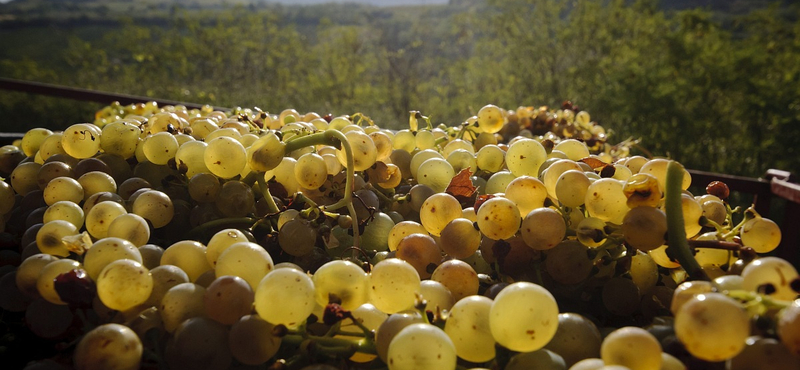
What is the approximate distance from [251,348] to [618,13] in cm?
555

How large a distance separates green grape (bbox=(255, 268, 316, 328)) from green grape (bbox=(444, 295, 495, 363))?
135 millimetres

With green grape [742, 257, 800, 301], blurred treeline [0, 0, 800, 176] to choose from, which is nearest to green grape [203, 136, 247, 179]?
green grape [742, 257, 800, 301]

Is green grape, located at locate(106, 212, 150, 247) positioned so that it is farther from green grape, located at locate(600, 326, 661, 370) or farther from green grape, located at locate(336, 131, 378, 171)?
green grape, located at locate(600, 326, 661, 370)

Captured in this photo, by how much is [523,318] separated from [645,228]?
19 centimetres

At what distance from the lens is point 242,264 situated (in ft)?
1.71

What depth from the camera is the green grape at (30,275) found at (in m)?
0.54

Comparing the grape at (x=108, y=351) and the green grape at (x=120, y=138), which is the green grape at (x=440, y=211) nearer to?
the grape at (x=108, y=351)

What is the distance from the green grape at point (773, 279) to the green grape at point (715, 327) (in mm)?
60

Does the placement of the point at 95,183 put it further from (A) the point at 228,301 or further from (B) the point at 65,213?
(A) the point at 228,301

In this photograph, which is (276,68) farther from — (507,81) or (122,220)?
(122,220)

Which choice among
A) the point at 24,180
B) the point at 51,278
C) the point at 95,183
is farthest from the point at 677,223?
the point at 24,180

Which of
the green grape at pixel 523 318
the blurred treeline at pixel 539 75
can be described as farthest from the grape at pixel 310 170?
the blurred treeline at pixel 539 75

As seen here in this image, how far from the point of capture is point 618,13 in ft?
17.0

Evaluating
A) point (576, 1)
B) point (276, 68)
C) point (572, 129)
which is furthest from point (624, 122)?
point (276, 68)
